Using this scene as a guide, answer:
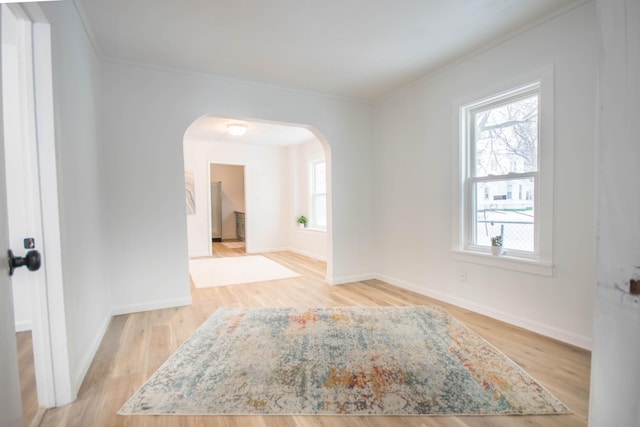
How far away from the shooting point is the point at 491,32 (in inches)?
106

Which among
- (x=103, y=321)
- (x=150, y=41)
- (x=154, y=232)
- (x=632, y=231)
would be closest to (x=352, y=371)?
(x=632, y=231)

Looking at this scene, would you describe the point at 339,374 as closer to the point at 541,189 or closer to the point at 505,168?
the point at 541,189

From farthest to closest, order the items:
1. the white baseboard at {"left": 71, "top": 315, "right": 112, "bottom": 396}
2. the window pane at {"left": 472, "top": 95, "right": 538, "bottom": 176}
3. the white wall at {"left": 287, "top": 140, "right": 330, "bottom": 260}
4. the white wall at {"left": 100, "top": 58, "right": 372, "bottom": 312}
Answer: the white wall at {"left": 287, "top": 140, "right": 330, "bottom": 260}, the white wall at {"left": 100, "top": 58, "right": 372, "bottom": 312}, the window pane at {"left": 472, "top": 95, "right": 538, "bottom": 176}, the white baseboard at {"left": 71, "top": 315, "right": 112, "bottom": 396}

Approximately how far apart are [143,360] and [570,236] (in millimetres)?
3349

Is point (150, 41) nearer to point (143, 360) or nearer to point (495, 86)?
point (143, 360)

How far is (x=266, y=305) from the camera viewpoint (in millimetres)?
3391

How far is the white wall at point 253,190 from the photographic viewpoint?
6.86m

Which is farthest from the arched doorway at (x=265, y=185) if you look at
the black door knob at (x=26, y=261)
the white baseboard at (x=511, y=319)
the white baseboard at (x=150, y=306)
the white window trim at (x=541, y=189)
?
the black door knob at (x=26, y=261)

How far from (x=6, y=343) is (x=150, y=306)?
8.97ft

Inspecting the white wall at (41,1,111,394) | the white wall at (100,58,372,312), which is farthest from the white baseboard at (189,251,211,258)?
the white wall at (41,1,111,394)

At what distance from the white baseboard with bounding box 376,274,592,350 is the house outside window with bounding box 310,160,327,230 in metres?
2.99

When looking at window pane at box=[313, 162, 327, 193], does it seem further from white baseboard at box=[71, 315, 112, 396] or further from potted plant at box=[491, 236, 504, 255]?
white baseboard at box=[71, 315, 112, 396]

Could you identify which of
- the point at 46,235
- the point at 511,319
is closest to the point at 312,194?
the point at 511,319

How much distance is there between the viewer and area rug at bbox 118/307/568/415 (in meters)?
1.68
